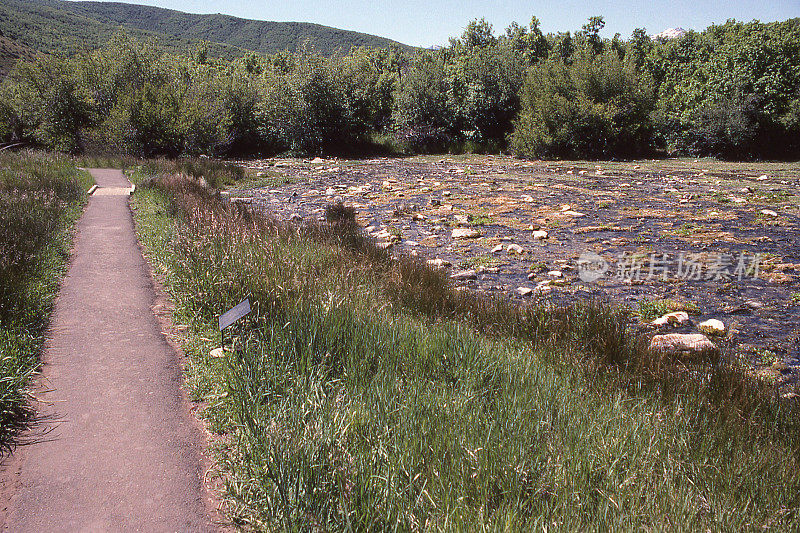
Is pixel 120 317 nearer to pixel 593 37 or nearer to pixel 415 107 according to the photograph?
pixel 415 107

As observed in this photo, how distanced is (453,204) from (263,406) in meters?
10.2

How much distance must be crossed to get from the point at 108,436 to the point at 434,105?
2991 centimetres

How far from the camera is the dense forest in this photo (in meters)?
22.5

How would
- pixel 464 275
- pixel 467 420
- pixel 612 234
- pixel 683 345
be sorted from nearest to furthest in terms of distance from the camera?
1. pixel 467 420
2. pixel 683 345
3. pixel 464 275
4. pixel 612 234

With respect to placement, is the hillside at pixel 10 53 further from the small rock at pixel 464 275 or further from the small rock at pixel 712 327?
the small rock at pixel 712 327

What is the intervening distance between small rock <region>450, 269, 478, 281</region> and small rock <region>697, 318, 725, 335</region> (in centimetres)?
283

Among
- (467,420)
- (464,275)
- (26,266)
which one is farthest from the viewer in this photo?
(464,275)

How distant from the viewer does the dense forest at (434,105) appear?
73.9ft

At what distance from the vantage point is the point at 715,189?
14.5 metres

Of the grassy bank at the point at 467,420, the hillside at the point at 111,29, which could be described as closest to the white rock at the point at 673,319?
the grassy bank at the point at 467,420

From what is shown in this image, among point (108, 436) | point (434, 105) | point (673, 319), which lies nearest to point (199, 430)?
point (108, 436)

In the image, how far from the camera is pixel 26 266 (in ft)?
17.9

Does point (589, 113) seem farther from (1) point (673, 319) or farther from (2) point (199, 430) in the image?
(2) point (199, 430)

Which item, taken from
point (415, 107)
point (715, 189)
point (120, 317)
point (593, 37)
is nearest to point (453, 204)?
point (715, 189)
